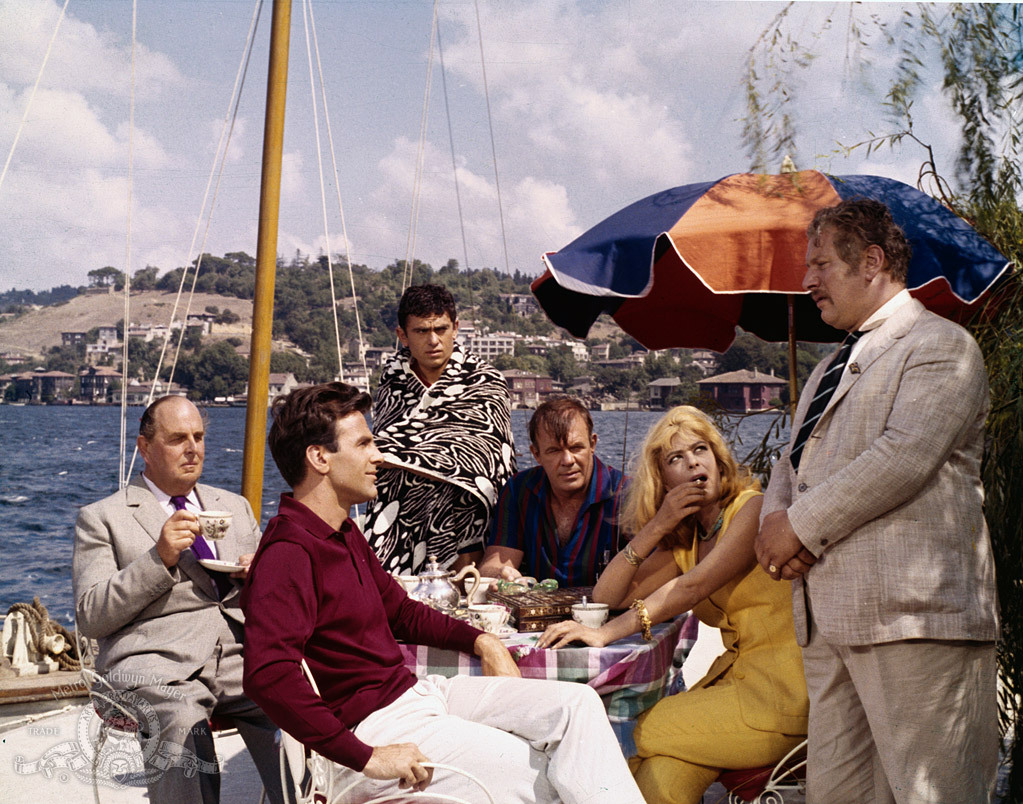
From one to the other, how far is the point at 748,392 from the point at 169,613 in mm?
3006

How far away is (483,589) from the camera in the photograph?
3.23 meters

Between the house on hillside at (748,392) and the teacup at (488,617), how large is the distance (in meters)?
2.23

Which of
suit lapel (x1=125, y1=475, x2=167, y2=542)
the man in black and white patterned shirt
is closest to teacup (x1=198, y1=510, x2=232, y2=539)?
suit lapel (x1=125, y1=475, x2=167, y2=542)

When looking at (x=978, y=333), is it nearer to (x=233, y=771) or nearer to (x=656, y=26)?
(x=656, y=26)

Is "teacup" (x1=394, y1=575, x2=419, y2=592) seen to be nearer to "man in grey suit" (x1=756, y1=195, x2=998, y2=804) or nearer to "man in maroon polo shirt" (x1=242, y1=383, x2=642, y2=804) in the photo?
"man in maroon polo shirt" (x1=242, y1=383, x2=642, y2=804)

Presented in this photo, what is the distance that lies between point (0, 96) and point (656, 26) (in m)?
5.30

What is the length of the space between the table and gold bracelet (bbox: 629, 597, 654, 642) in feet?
0.06

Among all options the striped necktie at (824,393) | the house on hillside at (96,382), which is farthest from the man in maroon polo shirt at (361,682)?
the house on hillside at (96,382)

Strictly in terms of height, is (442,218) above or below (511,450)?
above

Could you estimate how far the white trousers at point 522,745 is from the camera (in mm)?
2139

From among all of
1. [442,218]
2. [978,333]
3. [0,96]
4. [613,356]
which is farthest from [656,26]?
[442,218]

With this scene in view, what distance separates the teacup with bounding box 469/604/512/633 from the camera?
109 inches

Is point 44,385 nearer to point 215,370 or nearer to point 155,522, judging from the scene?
point 215,370

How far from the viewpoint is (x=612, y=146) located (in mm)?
45031
